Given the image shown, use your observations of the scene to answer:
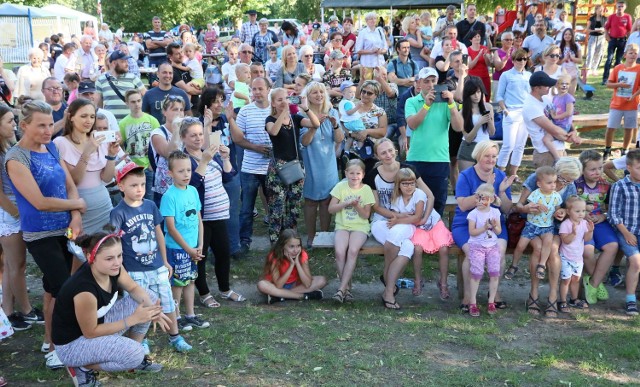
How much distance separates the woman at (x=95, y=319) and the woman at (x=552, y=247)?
3359 millimetres

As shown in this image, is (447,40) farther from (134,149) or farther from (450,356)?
(450,356)

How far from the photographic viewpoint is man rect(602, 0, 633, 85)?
675 inches

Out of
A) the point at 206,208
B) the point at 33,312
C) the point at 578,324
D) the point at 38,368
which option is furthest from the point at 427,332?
the point at 33,312

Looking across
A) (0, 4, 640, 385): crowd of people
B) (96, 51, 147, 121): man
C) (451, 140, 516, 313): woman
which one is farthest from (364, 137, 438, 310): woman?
(96, 51, 147, 121): man

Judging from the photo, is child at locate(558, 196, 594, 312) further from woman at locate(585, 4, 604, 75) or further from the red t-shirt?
woman at locate(585, 4, 604, 75)

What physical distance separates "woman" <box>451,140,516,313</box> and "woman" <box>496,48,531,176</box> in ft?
8.72

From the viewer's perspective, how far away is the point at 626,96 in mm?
9930

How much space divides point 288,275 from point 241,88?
3.76 meters

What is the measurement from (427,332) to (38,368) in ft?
9.64

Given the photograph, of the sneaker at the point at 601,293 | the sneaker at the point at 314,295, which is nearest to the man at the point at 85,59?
the sneaker at the point at 314,295

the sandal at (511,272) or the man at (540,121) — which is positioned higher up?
the man at (540,121)

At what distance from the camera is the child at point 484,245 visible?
5727 millimetres

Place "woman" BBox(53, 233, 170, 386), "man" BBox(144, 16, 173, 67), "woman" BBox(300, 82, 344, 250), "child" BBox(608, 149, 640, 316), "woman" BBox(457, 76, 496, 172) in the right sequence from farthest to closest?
"man" BBox(144, 16, 173, 67), "woman" BBox(457, 76, 496, 172), "woman" BBox(300, 82, 344, 250), "child" BBox(608, 149, 640, 316), "woman" BBox(53, 233, 170, 386)

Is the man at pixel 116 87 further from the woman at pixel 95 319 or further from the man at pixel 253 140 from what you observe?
the woman at pixel 95 319
